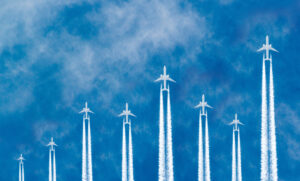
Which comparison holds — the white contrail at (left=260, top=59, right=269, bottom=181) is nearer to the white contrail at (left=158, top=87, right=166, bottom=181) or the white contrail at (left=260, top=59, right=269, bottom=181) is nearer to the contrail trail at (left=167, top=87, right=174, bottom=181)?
the contrail trail at (left=167, top=87, right=174, bottom=181)

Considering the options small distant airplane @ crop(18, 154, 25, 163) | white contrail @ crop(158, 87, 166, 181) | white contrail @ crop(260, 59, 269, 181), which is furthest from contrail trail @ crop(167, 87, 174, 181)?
small distant airplane @ crop(18, 154, 25, 163)

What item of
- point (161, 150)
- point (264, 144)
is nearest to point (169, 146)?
point (161, 150)

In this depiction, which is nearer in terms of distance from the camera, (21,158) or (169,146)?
(169,146)

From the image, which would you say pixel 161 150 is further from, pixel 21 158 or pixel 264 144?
pixel 21 158

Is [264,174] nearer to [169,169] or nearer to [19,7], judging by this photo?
[169,169]

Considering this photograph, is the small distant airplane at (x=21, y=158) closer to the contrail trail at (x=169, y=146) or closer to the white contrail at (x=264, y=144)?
the contrail trail at (x=169, y=146)

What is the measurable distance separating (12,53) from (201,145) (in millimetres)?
48995

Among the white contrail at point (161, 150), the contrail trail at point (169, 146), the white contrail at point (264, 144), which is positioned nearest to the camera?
the white contrail at point (264, 144)

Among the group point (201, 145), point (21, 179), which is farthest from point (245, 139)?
point (21, 179)

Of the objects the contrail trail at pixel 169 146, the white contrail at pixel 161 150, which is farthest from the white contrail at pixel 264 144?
the white contrail at pixel 161 150

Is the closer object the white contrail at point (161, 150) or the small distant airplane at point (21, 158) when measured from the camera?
the white contrail at point (161, 150)

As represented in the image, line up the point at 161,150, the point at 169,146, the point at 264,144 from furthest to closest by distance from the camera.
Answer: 1. the point at 169,146
2. the point at 161,150
3. the point at 264,144

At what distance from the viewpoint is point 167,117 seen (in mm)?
103625

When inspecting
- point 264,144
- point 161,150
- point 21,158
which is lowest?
point 264,144
